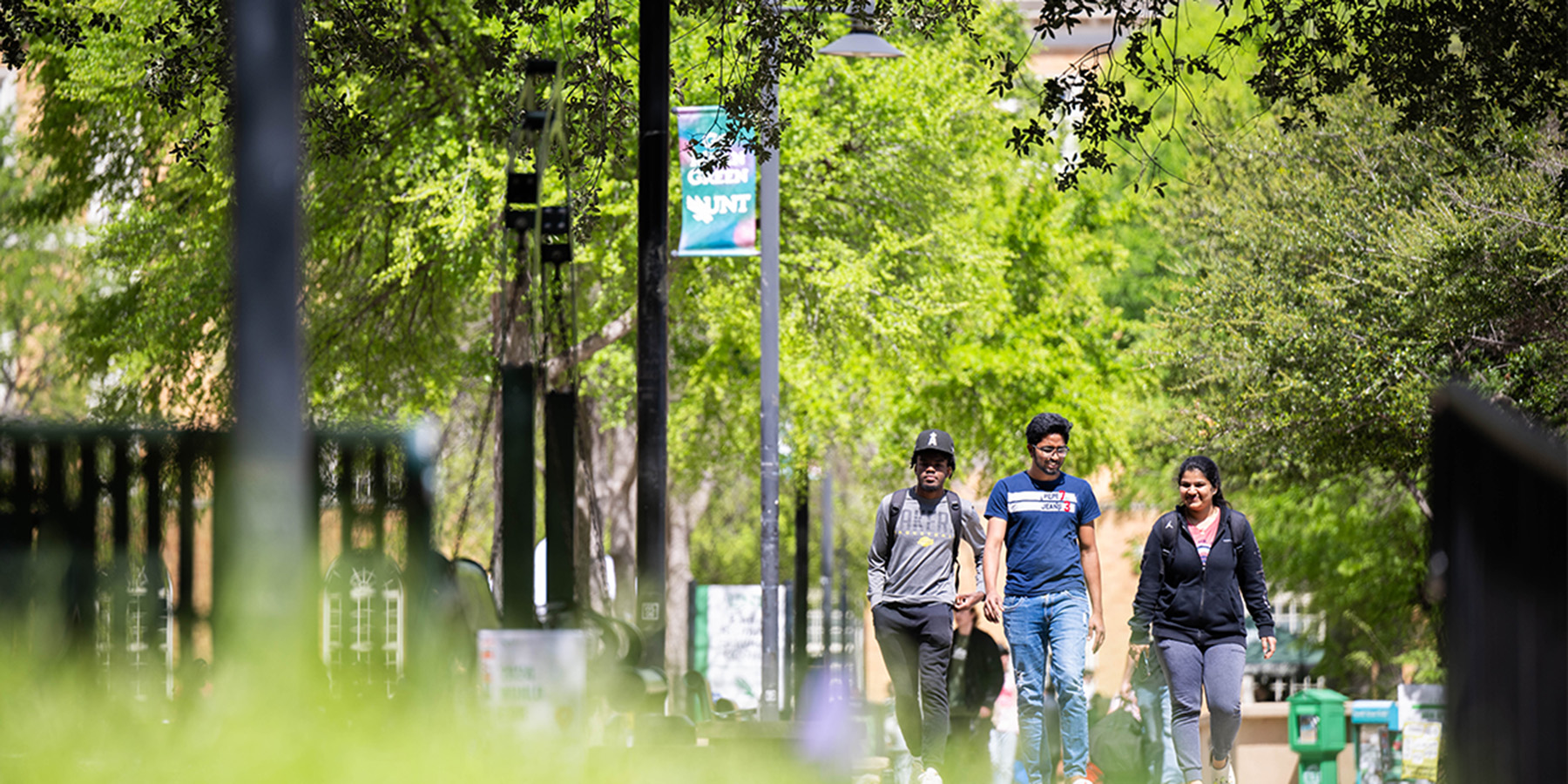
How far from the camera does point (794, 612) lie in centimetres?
2848

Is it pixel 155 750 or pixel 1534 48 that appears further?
pixel 1534 48

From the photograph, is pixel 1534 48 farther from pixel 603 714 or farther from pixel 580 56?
pixel 603 714

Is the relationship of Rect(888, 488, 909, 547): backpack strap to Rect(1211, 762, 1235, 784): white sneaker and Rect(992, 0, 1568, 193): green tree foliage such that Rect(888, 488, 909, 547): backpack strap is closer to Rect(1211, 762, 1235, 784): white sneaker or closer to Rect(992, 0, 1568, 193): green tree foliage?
Rect(1211, 762, 1235, 784): white sneaker

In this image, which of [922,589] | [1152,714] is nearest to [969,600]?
[922,589]

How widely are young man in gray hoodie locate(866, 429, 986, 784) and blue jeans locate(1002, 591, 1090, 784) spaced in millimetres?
428

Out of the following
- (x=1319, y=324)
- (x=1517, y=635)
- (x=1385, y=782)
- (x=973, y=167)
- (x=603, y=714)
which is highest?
(x=973, y=167)

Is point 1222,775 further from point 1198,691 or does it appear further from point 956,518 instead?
point 956,518

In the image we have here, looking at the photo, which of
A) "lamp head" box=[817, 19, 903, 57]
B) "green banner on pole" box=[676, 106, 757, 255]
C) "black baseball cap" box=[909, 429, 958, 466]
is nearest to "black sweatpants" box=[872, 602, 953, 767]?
"black baseball cap" box=[909, 429, 958, 466]

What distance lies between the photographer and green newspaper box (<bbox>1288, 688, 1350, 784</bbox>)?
15023 millimetres

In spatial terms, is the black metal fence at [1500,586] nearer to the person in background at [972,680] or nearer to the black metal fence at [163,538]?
the black metal fence at [163,538]

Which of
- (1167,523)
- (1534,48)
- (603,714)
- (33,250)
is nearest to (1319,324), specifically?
(1534,48)

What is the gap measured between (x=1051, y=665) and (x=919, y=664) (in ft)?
2.33

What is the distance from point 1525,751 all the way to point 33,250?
46602mm

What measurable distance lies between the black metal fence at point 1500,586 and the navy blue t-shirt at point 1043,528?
4.94 meters
